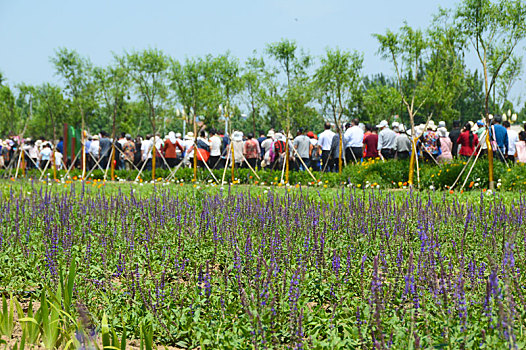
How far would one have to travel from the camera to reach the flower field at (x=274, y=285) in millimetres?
2994

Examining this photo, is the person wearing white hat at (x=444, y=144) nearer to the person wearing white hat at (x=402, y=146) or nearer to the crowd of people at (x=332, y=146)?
the crowd of people at (x=332, y=146)

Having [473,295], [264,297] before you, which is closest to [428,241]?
[473,295]

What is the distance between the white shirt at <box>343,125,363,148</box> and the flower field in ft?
32.6

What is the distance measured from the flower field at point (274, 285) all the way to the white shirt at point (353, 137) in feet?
32.6

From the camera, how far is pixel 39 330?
3555mm

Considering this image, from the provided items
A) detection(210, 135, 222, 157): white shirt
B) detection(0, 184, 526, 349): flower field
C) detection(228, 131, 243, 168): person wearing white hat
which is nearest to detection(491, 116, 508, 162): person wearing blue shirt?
detection(228, 131, 243, 168): person wearing white hat

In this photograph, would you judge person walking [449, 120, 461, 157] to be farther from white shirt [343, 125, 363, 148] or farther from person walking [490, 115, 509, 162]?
white shirt [343, 125, 363, 148]

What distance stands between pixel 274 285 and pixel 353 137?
13103mm

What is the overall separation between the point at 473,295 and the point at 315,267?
114 centimetres

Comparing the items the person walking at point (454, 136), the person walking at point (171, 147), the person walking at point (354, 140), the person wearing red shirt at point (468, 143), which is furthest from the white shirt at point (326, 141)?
the person walking at point (171, 147)

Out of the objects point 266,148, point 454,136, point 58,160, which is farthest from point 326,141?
point 58,160

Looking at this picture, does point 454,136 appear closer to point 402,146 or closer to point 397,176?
point 402,146

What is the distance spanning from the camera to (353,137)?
16.5 m

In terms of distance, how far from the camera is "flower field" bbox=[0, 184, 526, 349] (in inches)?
118
